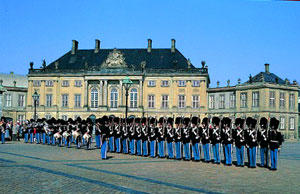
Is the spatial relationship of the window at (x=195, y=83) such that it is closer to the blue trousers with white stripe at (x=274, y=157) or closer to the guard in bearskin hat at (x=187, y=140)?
the guard in bearskin hat at (x=187, y=140)

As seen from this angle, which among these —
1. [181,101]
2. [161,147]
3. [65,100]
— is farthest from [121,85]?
[161,147]

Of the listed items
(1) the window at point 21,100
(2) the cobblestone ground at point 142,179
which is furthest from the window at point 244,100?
(2) the cobblestone ground at point 142,179

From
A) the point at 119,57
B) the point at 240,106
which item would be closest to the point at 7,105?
the point at 119,57

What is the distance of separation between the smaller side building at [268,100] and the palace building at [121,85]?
237 inches

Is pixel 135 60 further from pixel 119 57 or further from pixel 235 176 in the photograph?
pixel 235 176

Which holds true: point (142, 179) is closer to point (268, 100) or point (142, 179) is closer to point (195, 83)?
point (268, 100)

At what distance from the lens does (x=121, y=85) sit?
5984 cm

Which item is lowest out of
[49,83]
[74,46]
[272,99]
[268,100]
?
[268,100]

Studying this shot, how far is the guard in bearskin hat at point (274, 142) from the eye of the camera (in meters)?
15.2

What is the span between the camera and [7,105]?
6450 cm

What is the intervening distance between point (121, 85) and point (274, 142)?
4540 centimetres

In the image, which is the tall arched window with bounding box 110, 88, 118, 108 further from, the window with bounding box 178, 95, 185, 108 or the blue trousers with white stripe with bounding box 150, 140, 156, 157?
the blue trousers with white stripe with bounding box 150, 140, 156, 157

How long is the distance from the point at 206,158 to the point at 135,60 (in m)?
46.8

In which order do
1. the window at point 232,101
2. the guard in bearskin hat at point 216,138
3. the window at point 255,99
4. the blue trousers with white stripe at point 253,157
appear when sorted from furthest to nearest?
the window at point 232,101, the window at point 255,99, the guard in bearskin hat at point 216,138, the blue trousers with white stripe at point 253,157
